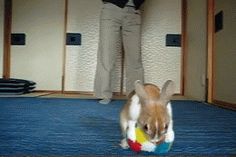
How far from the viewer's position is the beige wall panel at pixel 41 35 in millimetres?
3539

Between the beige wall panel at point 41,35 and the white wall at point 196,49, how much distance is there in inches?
51.5

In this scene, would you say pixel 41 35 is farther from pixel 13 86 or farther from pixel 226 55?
pixel 226 55

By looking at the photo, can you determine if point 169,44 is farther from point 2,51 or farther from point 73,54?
point 2,51

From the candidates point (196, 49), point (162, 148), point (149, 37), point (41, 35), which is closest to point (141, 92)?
point (162, 148)

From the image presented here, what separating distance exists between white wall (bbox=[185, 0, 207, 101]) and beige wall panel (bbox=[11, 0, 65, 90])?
4.30 ft

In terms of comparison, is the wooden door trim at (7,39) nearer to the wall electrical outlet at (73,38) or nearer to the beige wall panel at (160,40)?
the wall electrical outlet at (73,38)

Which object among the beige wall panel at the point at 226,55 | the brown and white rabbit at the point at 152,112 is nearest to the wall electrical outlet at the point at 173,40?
the beige wall panel at the point at 226,55

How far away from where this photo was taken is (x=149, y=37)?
11.5 ft

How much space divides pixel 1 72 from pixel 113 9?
5.29ft

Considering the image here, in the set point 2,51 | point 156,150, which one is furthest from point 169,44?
point 156,150

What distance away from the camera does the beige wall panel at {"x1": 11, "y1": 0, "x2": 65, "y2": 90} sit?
354 cm

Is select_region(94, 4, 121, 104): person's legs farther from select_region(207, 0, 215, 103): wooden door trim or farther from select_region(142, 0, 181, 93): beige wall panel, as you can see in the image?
select_region(142, 0, 181, 93): beige wall panel

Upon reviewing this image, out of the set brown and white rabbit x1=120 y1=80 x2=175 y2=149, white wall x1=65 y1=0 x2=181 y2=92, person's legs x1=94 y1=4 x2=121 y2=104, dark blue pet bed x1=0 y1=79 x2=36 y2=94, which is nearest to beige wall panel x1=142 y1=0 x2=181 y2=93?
white wall x1=65 y1=0 x2=181 y2=92

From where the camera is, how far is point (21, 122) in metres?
1.55
